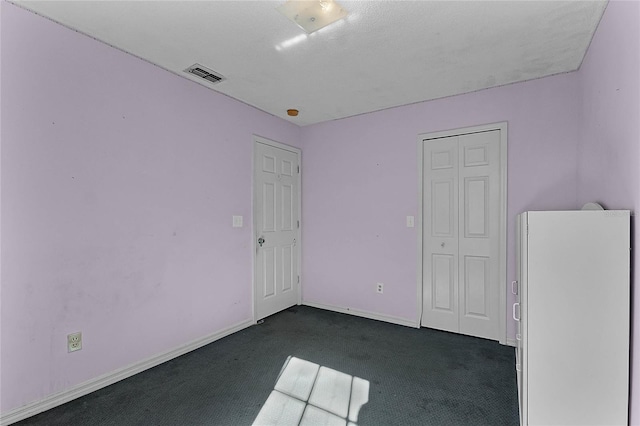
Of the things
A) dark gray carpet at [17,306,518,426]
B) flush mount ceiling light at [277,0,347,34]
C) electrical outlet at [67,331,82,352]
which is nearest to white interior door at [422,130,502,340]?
dark gray carpet at [17,306,518,426]

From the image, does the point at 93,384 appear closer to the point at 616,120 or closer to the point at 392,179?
the point at 392,179

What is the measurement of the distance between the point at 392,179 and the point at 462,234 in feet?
3.09

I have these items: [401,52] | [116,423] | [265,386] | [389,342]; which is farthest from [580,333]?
[116,423]

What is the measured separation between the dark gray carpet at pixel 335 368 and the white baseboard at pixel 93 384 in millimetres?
45

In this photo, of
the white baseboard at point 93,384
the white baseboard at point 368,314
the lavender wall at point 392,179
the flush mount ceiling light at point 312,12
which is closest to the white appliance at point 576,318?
the lavender wall at point 392,179

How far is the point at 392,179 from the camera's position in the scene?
11.7 ft

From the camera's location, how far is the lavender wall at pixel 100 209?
1890mm

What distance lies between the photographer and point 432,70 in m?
2.67

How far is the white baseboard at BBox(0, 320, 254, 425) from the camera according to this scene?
6.16ft

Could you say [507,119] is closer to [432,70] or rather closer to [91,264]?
[432,70]

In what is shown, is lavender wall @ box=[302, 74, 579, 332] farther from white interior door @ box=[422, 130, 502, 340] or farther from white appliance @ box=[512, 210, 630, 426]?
white appliance @ box=[512, 210, 630, 426]

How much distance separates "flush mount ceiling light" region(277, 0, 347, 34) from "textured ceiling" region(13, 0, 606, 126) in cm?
6

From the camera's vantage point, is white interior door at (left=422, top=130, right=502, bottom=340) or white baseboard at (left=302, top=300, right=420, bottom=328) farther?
white baseboard at (left=302, top=300, right=420, bottom=328)

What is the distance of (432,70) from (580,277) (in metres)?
1.93
